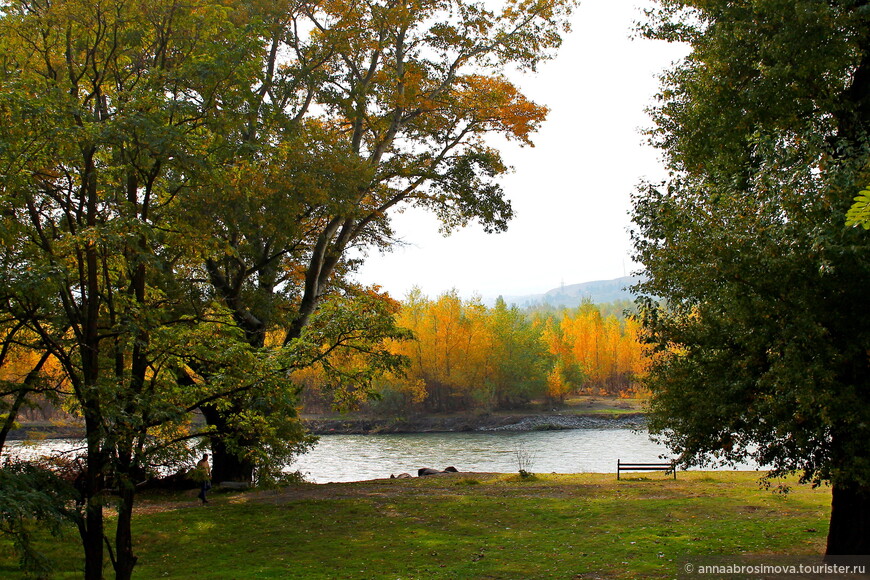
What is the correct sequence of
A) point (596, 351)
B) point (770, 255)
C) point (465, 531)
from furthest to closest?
1. point (596, 351)
2. point (465, 531)
3. point (770, 255)

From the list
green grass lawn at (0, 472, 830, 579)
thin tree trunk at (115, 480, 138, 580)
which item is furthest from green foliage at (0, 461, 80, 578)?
green grass lawn at (0, 472, 830, 579)

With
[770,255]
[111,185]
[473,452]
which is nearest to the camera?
[770,255]

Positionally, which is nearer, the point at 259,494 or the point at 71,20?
the point at 71,20

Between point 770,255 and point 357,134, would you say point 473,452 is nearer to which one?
point 357,134

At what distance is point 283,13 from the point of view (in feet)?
50.0

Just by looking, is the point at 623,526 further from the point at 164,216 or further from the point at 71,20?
the point at 71,20

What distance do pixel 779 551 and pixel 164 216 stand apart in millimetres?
10581

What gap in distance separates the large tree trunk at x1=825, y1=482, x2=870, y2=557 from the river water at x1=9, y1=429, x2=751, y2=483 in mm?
14718

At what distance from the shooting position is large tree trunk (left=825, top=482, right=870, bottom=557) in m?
8.64

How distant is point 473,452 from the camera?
3903cm

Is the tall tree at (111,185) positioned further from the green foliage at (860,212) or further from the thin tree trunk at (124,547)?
the green foliage at (860,212)

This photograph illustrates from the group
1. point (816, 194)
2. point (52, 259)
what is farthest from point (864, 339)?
point (52, 259)

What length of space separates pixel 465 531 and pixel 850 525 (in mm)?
6380

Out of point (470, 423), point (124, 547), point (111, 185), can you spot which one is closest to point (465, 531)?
point (124, 547)
